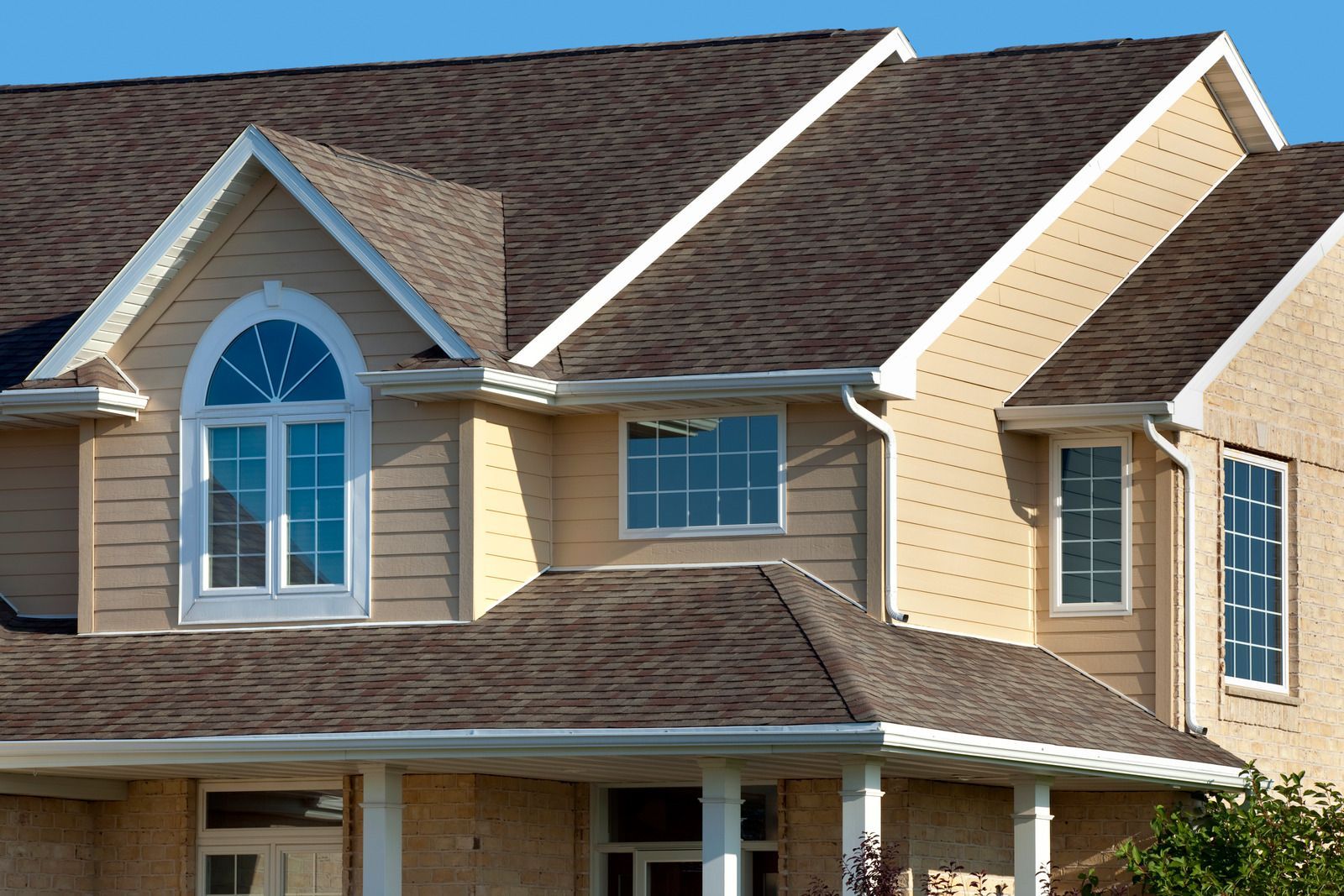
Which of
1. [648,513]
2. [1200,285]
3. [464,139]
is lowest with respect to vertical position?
[648,513]

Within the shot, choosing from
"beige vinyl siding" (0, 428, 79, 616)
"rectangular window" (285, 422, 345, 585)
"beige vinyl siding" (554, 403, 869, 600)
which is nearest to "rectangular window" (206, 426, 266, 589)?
"rectangular window" (285, 422, 345, 585)

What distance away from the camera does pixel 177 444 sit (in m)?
21.3

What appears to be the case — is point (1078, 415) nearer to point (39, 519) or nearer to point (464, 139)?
point (464, 139)

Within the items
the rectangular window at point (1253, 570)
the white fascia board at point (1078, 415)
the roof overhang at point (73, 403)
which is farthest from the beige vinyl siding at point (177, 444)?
the rectangular window at point (1253, 570)

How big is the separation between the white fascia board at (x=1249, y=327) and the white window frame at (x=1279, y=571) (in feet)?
3.21

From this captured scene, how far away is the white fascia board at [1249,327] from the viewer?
21.5m

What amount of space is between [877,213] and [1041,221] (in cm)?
151

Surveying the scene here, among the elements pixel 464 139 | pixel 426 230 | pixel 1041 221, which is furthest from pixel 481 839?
pixel 464 139

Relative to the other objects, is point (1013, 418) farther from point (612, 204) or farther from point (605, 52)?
point (605, 52)

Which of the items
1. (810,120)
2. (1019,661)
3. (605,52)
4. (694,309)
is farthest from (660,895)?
(605,52)

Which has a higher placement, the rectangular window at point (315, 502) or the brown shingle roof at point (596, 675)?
the rectangular window at point (315, 502)

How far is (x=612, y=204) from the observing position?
2328 cm

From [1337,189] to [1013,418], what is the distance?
16.1 ft

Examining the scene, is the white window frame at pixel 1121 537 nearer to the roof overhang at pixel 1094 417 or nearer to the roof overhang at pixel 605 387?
the roof overhang at pixel 1094 417
